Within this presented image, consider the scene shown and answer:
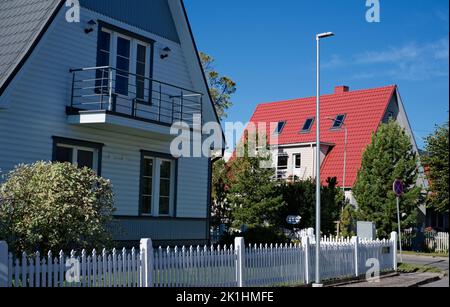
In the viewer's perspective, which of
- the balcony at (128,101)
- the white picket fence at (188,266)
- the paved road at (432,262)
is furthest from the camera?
the paved road at (432,262)

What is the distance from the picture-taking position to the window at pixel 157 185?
1953 cm

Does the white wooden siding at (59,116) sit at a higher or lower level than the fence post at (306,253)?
higher

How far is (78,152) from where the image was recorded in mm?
17297

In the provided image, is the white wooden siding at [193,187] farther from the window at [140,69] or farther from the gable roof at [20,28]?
the gable roof at [20,28]

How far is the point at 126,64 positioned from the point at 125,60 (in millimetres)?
122

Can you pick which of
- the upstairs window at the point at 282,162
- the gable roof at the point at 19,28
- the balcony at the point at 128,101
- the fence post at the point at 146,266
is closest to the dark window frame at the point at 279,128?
the upstairs window at the point at 282,162

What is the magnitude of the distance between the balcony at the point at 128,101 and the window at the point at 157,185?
1383mm

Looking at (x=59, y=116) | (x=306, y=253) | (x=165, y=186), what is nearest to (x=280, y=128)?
(x=165, y=186)

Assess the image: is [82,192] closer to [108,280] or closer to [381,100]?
[108,280]

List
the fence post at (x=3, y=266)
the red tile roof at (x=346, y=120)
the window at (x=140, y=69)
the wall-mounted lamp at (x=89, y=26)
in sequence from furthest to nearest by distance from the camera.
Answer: the red tile roof at (x=346, y=120) < the window at (x=140, y=69) < the wall-mounted lamp at (x=89, y=26) < the fence post at (x=3, y=266)

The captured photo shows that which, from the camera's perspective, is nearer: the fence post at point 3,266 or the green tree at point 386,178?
the fence post at point 3,266

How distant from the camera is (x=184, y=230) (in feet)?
67.9

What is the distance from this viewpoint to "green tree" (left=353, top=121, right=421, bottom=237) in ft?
109
